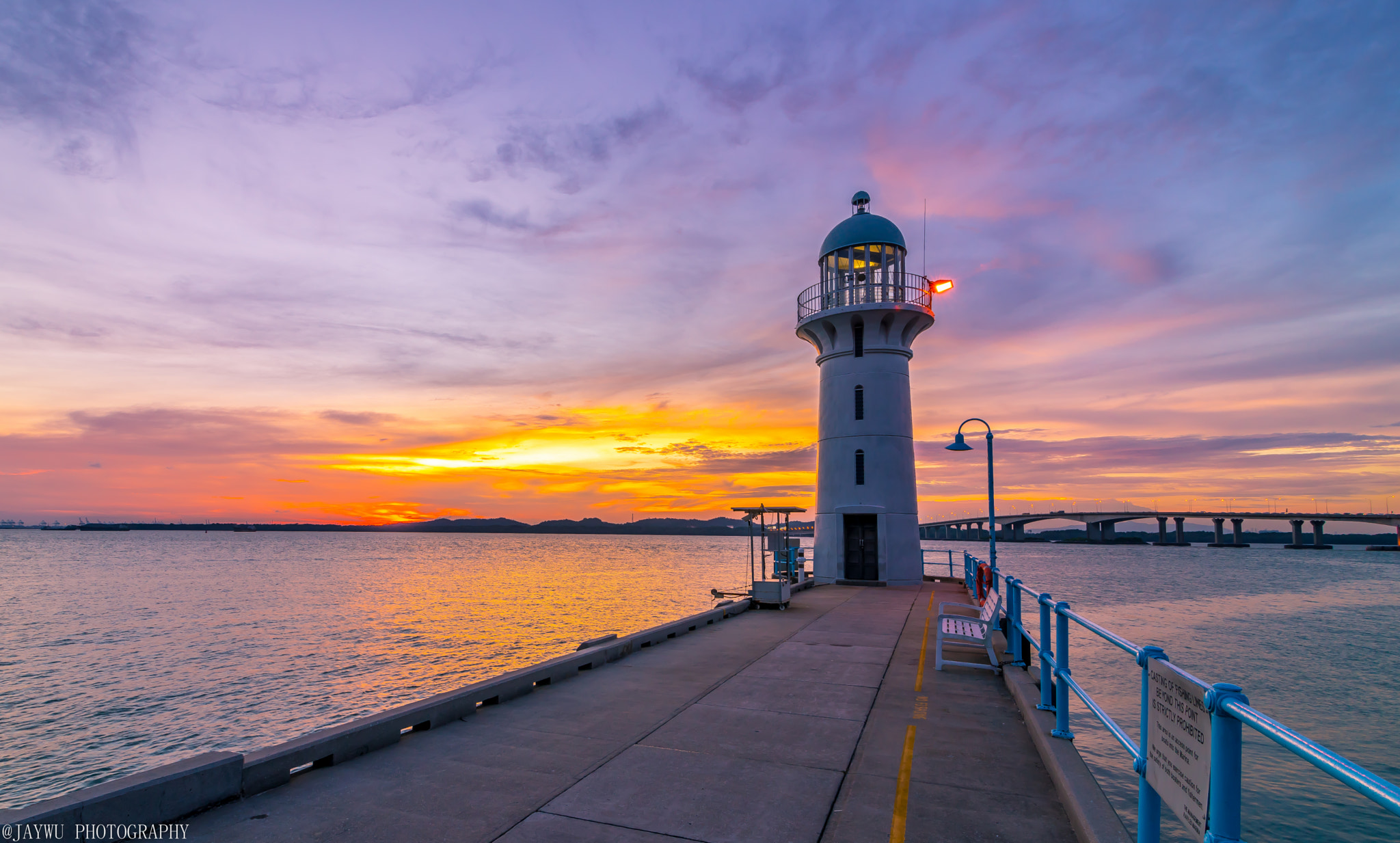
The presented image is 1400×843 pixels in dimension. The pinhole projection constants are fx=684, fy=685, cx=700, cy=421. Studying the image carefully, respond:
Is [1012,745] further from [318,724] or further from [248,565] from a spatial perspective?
[248,565]

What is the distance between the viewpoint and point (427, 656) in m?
26.5

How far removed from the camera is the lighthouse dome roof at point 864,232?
26875 millimetres

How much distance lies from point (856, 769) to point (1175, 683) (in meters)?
4.18

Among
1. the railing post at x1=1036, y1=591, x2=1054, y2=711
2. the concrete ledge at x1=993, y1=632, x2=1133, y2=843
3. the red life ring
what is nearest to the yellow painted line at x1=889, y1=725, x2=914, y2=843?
the concrete ledge at x1=993, y1=632, x2=1133, y2=843

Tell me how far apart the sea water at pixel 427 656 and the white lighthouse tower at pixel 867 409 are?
7.68m

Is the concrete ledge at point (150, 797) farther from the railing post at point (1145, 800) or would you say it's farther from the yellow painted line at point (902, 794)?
the railing post at point (1145, 800)

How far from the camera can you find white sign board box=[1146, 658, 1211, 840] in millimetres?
3225

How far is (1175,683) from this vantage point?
141 inches

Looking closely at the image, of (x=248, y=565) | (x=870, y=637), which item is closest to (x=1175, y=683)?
(x=870, y=637)

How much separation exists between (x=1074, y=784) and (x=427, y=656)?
83.3ft

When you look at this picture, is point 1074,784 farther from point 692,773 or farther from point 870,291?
point 870,291

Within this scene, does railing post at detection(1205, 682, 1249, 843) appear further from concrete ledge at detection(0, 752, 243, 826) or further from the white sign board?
concrete ledge at detection(0, 752, 243, 826)

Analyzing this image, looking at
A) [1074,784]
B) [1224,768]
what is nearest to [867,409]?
[1074,784]

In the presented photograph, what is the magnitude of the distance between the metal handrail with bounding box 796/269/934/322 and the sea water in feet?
A: 46.7
